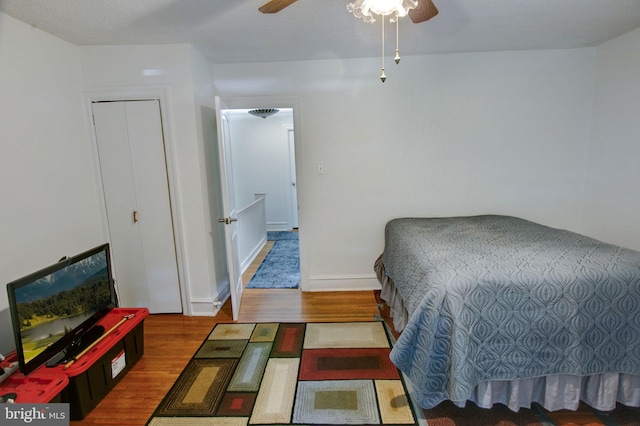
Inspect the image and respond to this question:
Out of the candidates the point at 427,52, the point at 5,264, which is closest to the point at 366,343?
the point at 5,264

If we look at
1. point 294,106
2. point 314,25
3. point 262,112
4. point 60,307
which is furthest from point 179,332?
point 262,112

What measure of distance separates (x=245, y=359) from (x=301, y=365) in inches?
15.7

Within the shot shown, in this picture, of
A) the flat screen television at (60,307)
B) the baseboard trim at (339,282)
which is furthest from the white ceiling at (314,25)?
the baseboard trim at (339,282)

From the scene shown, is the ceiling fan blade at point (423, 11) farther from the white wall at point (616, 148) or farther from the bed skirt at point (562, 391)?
the white wall at point (616, 148)

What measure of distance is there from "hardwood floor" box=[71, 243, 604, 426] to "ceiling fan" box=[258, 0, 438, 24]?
2.14m

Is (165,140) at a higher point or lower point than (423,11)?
lower

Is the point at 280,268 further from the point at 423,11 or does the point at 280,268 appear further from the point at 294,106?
the point at 423,11

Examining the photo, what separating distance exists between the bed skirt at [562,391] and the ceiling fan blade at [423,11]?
179cm

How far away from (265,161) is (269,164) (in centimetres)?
9

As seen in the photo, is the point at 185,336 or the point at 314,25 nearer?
the point at 314,25

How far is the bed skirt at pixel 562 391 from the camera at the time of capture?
152 cm

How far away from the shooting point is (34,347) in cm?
154

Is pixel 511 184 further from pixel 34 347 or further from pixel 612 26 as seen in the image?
pixel 34 347

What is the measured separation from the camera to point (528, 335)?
1458 millimetres
